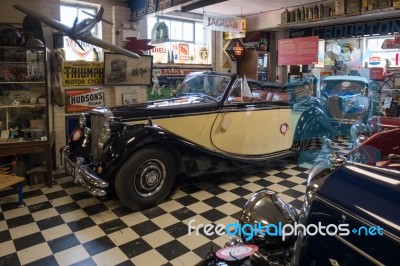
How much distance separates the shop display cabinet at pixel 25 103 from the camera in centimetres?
405

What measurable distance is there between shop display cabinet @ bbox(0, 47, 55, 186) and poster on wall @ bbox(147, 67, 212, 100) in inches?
113

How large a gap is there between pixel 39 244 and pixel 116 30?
15.2ft

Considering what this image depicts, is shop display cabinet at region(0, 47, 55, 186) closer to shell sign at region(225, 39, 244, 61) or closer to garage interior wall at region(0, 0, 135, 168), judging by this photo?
garage interior wall at region(0, 0, 135, 168)

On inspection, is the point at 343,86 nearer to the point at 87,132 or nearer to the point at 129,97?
the point at 129,97

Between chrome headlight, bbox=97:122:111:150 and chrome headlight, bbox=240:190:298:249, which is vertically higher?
chrome headlight, bbox=97:122:111:150

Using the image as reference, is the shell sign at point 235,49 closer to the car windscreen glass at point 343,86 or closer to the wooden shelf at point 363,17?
the wooden shelf at point 363,17

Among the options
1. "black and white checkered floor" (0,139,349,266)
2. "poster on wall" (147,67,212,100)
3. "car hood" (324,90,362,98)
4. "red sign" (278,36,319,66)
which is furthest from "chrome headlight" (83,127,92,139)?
"red sign" (278,36,319,66)

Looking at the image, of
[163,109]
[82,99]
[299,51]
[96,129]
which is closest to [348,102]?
[299,51]

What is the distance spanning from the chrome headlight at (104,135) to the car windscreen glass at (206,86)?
5.07 feet

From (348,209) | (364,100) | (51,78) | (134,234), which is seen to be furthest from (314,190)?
(364,100)

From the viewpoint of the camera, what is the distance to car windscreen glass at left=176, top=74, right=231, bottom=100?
4297 millimetres

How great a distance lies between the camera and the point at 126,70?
562 centimetres

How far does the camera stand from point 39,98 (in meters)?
4.36

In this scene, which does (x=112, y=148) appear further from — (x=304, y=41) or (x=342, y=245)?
(x=304, y=41)
